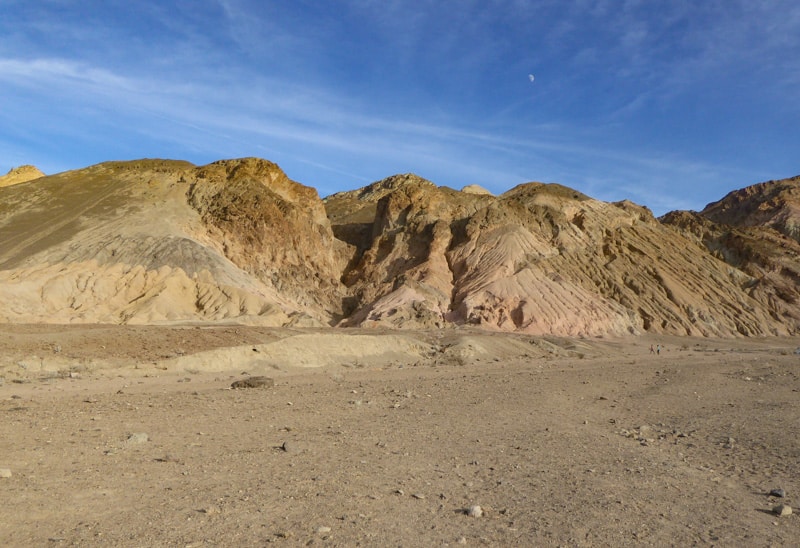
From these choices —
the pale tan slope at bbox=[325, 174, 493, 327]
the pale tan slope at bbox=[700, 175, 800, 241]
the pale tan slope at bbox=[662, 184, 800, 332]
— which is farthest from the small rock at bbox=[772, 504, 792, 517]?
the pale tan slope at bbox=[700, 175, 800, 241]

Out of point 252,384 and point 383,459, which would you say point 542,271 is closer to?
point 252,384

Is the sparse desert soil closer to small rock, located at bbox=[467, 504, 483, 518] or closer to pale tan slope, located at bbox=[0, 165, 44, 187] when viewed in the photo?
small rock, located at bbox=[467, 504, 483, 518]

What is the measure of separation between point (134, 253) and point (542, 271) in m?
30.3

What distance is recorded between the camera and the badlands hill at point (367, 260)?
36.2 metres

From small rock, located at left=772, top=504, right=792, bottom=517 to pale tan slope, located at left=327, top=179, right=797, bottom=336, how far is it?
107 ft

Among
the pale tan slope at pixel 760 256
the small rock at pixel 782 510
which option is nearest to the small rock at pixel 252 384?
the small rock at pixel 782 510

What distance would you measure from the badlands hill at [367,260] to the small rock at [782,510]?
30453 millimetres

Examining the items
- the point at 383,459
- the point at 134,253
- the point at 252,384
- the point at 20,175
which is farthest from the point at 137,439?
the point at 20,175

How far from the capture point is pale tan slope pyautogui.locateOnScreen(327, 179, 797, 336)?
41844 mm

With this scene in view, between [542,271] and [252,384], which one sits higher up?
[542,271]

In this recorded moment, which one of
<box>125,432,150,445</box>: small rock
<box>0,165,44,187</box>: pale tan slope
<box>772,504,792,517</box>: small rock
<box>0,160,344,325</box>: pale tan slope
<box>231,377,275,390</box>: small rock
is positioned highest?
<box>0,165,44,187</box>: pale tan slope

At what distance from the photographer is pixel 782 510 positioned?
5977mm

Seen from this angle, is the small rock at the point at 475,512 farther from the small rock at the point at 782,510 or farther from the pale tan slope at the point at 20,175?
the pale tan slope at the point at 20,175

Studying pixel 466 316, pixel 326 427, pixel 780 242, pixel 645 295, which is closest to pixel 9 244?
pixel 466 316
